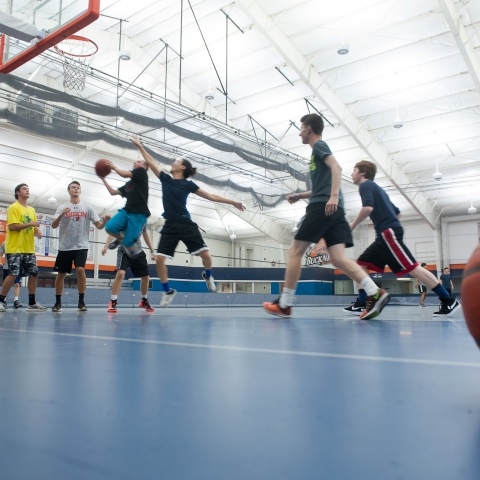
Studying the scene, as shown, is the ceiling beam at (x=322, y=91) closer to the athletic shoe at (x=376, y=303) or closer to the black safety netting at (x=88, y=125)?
the black safety netting at (x=88, y=125)

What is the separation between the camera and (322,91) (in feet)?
41.6

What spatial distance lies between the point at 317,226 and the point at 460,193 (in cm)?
1960

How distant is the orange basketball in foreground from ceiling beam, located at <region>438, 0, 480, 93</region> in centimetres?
1030

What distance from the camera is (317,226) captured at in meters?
2.89

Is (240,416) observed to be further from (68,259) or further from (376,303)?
(68,259)

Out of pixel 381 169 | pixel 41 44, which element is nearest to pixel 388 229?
pixel 41 44

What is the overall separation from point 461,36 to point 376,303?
9.54 metres

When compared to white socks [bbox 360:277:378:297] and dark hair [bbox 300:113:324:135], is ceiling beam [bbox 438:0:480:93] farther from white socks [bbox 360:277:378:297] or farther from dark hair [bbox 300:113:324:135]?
white socks [bbox 360:277:378:297]

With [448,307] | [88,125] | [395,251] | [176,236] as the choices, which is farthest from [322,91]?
[395,251]

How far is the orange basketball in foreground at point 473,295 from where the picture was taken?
0.72 metres

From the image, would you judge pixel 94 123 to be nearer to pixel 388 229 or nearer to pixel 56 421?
pixel 388 229

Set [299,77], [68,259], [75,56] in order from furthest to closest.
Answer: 1. [299,77]
2. [75,56]
3. [68,259]

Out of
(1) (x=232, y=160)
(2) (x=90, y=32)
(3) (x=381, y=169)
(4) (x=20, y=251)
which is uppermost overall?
(2) (x=90, y=32)

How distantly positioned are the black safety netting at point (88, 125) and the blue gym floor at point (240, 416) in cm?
703
